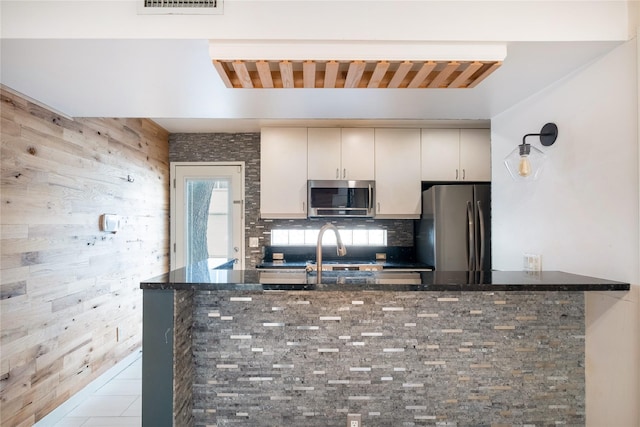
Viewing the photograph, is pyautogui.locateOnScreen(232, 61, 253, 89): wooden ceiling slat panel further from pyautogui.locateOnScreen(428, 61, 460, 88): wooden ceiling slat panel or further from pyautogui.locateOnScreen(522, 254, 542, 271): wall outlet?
pyautogui.locateOnScreen(522, 254, 542, 271): wall outlet

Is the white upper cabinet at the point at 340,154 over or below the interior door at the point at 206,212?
over

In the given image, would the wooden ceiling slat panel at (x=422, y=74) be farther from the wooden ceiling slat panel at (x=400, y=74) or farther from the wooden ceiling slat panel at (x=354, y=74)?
the wooden ceiling slat panel at (x=354, y=74)

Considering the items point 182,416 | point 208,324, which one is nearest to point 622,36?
point 208,324

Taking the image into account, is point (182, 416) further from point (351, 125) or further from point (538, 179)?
point (351, 125)

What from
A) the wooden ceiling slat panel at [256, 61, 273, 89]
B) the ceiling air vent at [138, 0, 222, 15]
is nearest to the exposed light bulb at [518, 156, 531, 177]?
the wooden ceiling slat panel at [256, 61, 273, 89]

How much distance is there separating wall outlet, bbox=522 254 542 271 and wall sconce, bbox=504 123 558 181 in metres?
0.44

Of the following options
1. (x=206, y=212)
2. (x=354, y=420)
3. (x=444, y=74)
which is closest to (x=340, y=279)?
(x=354, y=420)

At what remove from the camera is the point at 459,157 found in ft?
13.2

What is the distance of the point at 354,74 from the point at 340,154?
2.39 metres

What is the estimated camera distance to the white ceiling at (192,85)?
1534 mm

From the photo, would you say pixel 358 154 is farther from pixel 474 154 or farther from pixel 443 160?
pixel 474 154

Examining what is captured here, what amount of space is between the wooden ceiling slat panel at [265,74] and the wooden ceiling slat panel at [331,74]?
26cm

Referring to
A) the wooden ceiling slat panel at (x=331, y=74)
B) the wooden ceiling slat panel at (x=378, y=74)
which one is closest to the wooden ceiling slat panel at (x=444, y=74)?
the wooden ceiling slat panel at (x=378, y=74)

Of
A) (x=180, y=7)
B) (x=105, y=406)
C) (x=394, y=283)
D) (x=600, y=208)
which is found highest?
(x=180, y=7)
